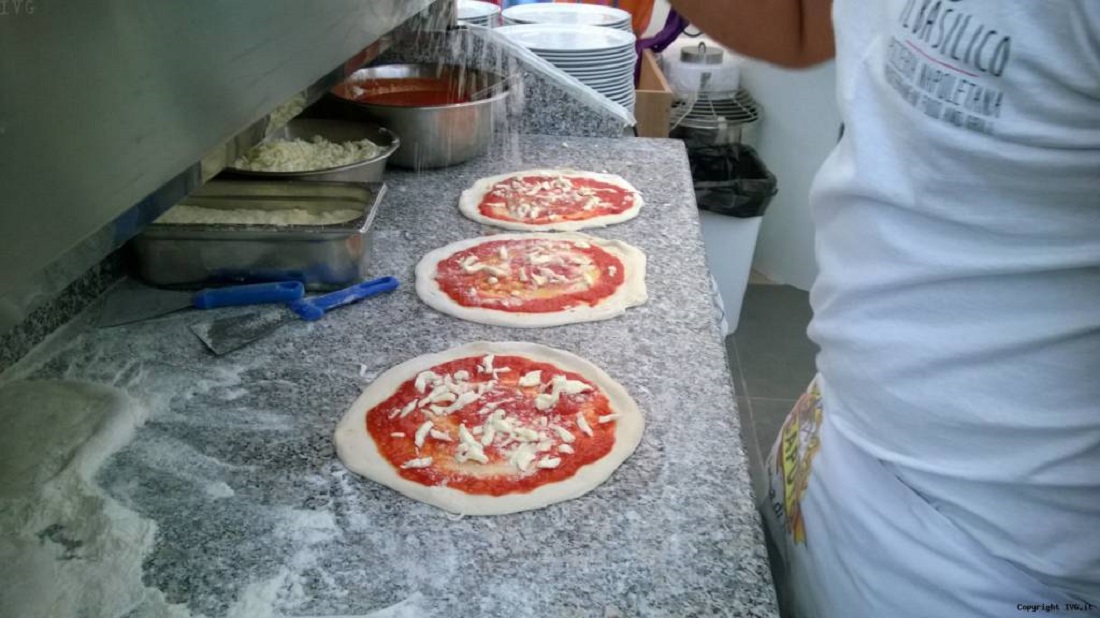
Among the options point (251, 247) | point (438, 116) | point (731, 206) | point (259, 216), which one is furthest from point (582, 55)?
point (251, 247)

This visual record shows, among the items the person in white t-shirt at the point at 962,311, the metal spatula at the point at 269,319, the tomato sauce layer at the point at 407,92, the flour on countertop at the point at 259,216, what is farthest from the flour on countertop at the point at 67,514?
the tomato sauce layer at the point at 407,92

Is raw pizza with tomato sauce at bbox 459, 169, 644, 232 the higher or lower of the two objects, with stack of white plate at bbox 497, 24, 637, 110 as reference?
lower

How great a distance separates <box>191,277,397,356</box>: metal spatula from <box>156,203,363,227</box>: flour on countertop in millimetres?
138

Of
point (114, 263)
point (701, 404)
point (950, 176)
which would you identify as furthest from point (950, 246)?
point (114, 263)

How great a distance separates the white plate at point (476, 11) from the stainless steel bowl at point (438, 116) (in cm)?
28

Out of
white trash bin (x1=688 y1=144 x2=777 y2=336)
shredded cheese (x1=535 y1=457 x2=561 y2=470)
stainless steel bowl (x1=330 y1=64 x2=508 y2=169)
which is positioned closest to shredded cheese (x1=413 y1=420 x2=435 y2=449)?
shredded cheese (x1=535 y1=457 x2=561 y2=470)

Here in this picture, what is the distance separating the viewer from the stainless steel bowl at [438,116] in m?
1.88

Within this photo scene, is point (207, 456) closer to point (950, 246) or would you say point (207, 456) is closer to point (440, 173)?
point (950, 246)

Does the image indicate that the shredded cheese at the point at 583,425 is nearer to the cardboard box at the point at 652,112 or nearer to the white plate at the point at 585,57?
the white plate at the point at 585,57

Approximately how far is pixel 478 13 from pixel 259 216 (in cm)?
116

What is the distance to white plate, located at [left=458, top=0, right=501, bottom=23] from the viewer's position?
2.34 m

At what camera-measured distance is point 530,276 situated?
149 centimetres

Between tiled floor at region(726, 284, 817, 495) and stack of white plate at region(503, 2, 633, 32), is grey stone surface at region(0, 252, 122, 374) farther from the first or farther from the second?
tiled floor at region(726, 284, 817, 495)

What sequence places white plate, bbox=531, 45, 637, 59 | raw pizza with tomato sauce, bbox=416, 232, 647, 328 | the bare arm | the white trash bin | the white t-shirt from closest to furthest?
1. the white t-shirt
2. the bare arm
3. raw pizza with tomato sauce, bbox=416, 232, 647, 328
4. white plate, bbox=531, 45, 637, 59
5. the white trash bin
